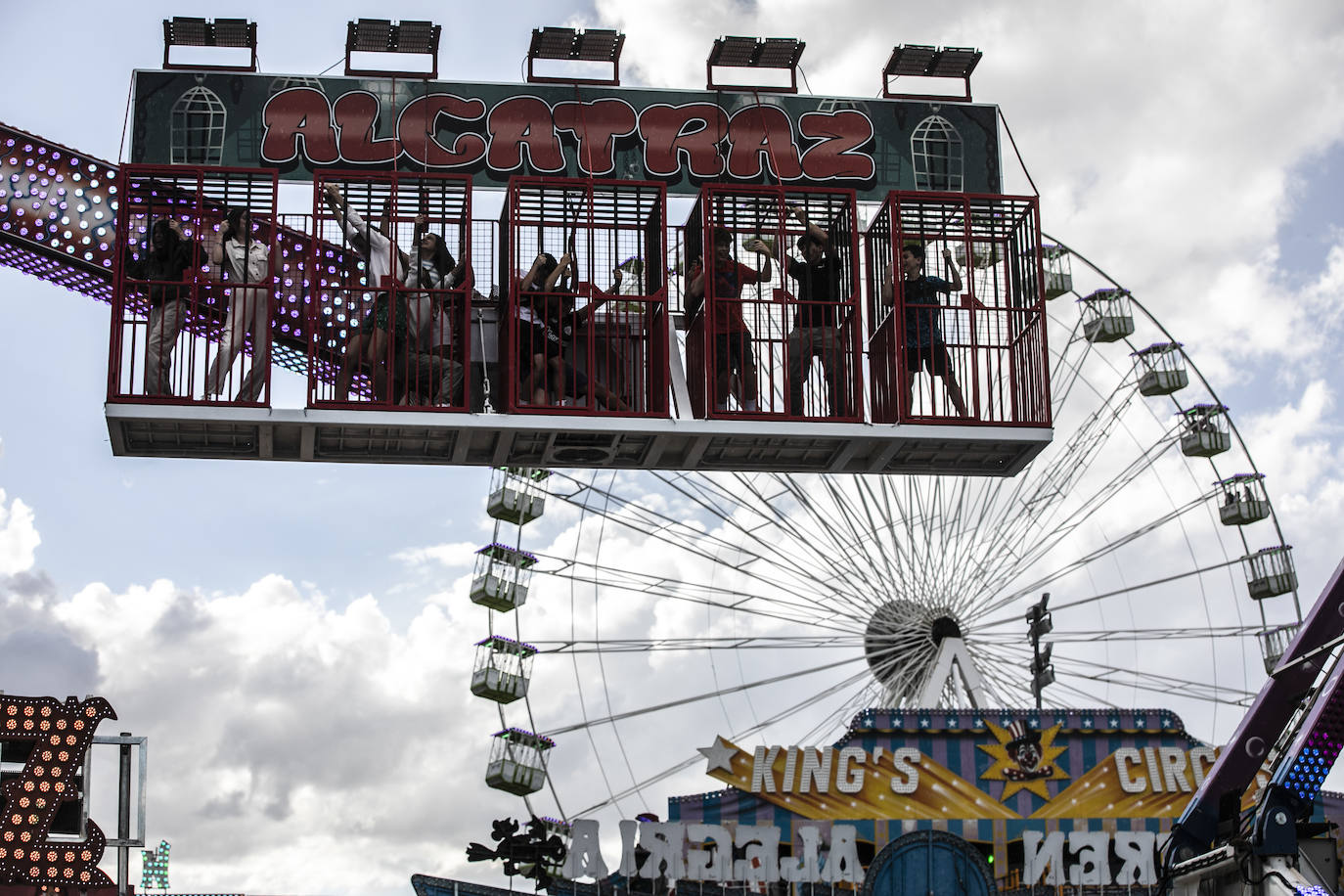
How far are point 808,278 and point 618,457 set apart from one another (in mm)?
2345

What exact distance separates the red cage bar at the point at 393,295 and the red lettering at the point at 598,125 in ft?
4.96

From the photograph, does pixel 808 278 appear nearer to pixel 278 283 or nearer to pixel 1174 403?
pixel 278 283

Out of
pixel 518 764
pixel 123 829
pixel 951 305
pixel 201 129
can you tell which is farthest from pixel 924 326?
pixel 518 764

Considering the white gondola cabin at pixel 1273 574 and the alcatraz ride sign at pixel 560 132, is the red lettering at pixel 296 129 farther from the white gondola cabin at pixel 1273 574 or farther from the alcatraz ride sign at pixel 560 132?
the white gondola cabin at pixel 1273 574

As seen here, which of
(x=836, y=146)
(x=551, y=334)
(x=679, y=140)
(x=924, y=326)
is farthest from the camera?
(x=836, y=146)

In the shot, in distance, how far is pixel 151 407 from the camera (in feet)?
57.0

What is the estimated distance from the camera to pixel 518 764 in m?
34.4

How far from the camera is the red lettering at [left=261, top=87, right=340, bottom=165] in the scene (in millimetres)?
19375

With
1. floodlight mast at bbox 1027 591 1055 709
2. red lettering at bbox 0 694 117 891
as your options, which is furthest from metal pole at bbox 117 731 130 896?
floodlight mast at bbox 1027 591 1055 709

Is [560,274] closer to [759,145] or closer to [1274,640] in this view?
[759,145]

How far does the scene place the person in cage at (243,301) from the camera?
17781 mm

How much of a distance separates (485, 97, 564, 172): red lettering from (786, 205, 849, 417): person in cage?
241cm

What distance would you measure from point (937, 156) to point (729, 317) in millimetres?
2997

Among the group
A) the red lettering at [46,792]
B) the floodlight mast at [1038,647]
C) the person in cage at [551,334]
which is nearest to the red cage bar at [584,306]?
the person in cage at [551,334]
